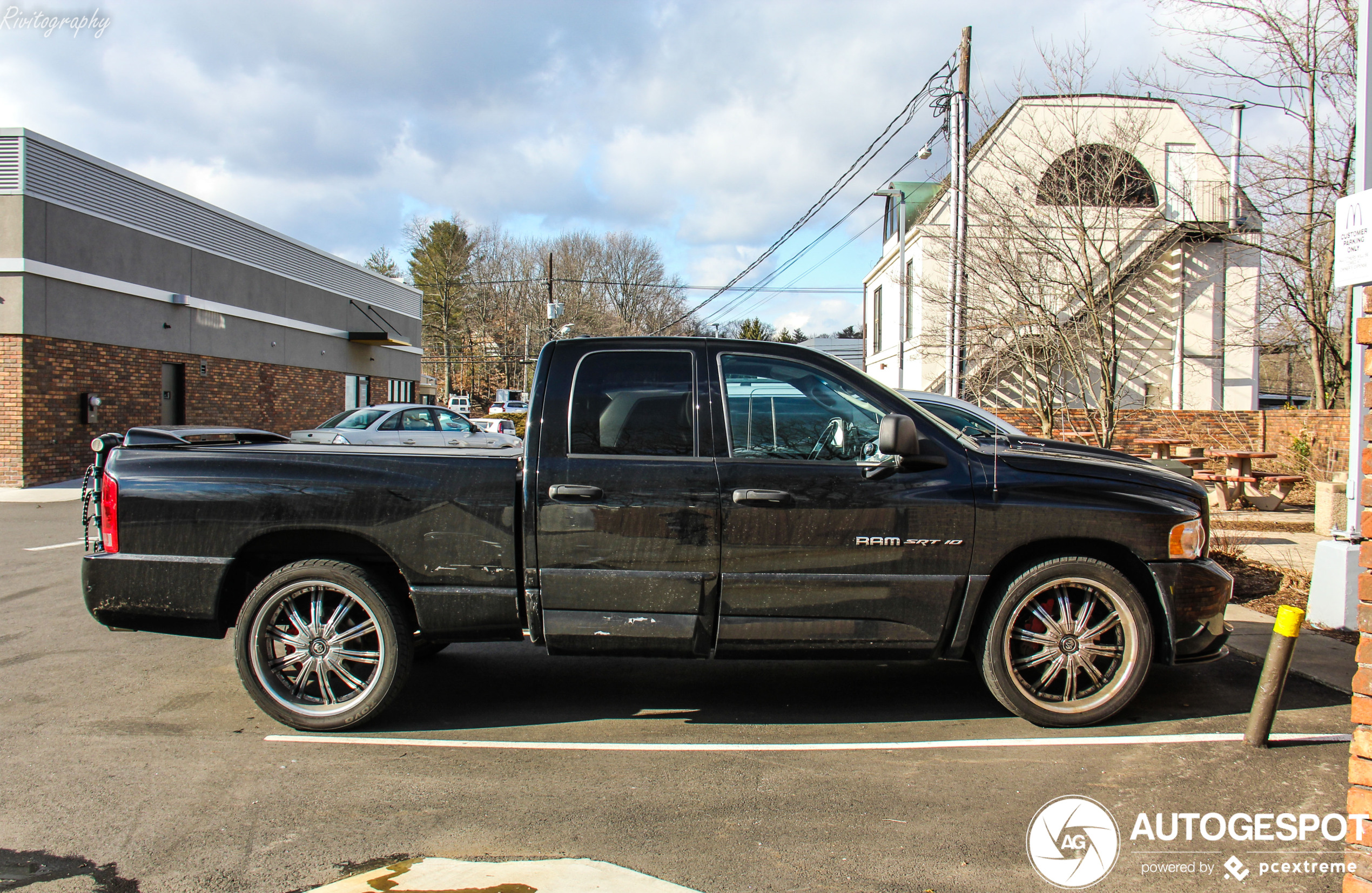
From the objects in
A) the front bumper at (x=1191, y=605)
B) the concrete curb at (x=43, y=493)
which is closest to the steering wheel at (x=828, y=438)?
the front bumper at (x=1191, y=605)

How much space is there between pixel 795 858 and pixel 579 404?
2328mm

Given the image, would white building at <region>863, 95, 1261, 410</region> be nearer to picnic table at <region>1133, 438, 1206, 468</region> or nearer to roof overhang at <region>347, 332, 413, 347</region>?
picnic table at <region>1133, 438, 1206, 468</region>

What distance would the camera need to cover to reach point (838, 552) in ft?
13.6

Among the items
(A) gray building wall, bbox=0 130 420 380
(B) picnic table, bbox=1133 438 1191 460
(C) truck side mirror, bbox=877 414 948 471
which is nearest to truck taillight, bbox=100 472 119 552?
(C) truck side mirror, bbox=877 414 948 471

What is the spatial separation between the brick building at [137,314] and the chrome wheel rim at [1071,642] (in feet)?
64.1

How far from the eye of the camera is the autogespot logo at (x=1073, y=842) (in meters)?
3.03

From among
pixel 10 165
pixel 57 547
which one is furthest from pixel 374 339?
pixel 57 547

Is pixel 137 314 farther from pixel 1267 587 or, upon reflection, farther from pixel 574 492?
pixel 1267 587

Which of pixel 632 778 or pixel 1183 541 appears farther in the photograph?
pixel 1183 541

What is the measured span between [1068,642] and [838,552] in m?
1.30

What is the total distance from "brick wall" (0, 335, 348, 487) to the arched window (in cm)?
1915

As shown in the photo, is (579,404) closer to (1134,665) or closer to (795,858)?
(795,858)

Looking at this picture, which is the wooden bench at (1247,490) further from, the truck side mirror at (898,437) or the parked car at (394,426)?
the parked car at (394,426)

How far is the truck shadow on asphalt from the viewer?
4508mm
